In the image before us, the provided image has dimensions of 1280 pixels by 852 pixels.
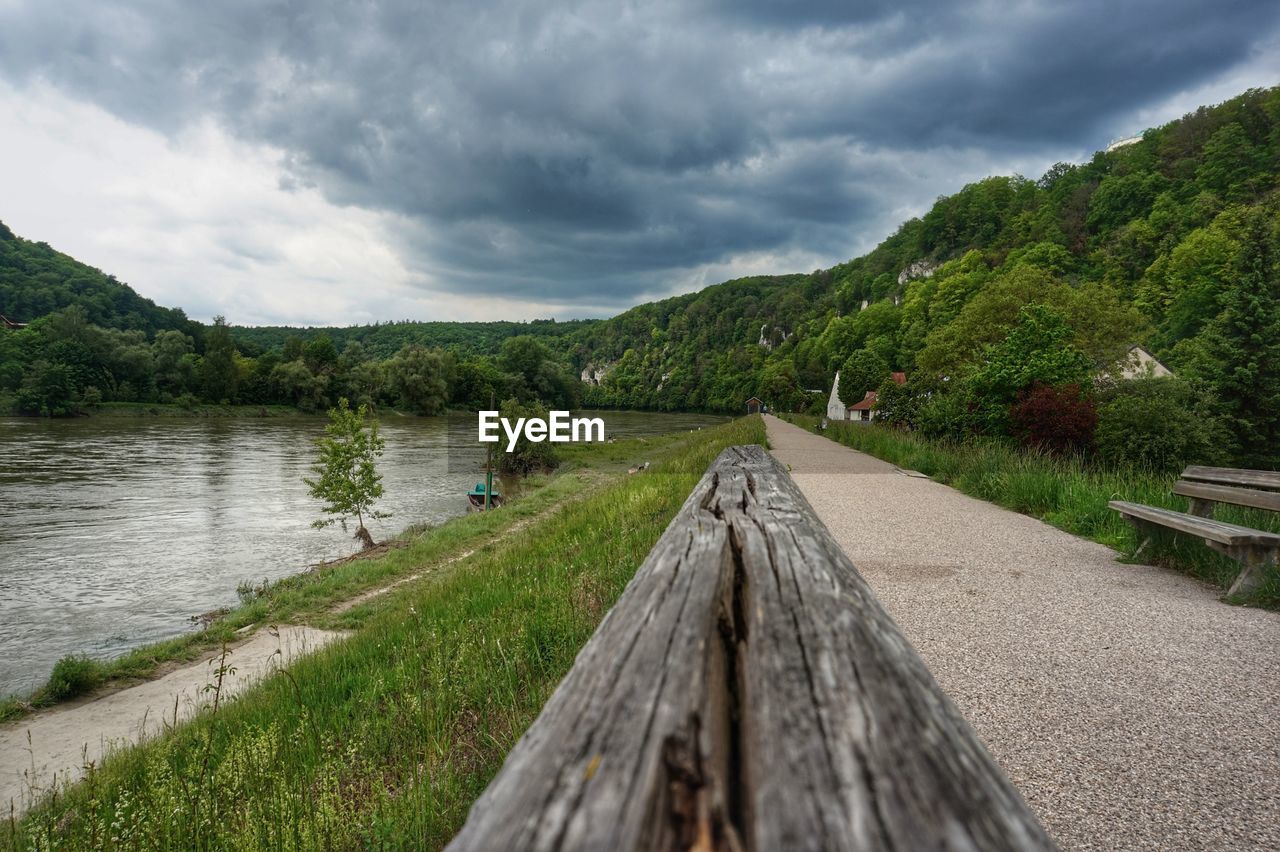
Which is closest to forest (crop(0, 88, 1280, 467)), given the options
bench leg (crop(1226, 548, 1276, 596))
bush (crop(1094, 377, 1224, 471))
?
bush (crop(1094, 377, 1224, 471))

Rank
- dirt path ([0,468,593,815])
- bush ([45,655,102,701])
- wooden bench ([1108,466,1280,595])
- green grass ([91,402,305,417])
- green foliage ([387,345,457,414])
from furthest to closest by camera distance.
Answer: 1. green foliage ([387,345,457,414])
2. green grass ([91,402,305,417])
3. bush ([45,655,102,701])
4. dirt path ([0,468,593,815])
5. wooden bench ([1108,466,1280,595])

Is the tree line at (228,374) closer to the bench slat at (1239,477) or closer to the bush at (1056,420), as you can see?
the bush at (1056,420)

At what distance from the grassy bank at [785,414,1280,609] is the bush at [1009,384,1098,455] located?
0.58 m

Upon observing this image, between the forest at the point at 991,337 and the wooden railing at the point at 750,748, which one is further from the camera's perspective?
the forest at the point at 991,337

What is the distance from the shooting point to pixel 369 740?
12.4ft

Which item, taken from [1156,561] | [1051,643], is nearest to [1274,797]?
[1051,643]

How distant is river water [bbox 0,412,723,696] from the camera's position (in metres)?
11.9

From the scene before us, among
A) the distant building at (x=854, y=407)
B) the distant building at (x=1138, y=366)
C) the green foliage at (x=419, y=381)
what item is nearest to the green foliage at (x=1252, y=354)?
the distant building at (x=1138, y=366)

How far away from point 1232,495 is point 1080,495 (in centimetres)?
316

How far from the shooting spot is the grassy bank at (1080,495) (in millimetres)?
5965

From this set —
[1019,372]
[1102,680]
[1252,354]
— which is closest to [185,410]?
[1019,372]

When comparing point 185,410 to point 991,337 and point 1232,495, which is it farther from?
point 1232,495

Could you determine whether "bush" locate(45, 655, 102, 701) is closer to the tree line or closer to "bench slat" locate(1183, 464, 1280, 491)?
"bench slat" locate(1183, 464, 1280, 491)

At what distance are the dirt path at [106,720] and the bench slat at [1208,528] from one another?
27.6 feet
